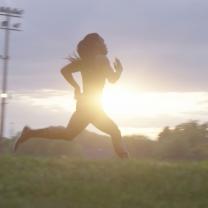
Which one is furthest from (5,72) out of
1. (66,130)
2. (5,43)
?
(66,130)

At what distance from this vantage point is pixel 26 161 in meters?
11.0

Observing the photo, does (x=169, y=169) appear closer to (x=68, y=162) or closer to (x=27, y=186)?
(x=68, y=162)

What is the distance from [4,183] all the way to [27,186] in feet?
1.12

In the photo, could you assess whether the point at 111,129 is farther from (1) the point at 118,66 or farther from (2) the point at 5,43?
(2) the point at 5,43

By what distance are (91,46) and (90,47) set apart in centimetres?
2

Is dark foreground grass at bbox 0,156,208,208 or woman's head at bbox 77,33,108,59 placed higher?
woman's head at bbox 77,33,108,59

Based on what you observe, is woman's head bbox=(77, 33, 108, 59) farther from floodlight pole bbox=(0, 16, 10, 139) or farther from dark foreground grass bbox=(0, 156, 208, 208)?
floodlight pole bbox=(0, 16, 10, 139)

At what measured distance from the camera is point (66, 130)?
40.5 feet

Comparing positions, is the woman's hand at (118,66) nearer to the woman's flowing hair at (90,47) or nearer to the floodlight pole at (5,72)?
the woman's flowing hair at (90,47)

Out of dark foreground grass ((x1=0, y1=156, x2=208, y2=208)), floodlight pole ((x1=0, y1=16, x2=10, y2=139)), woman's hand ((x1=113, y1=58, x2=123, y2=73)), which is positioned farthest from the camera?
floodlight pole ((x1=0, y1=16, x2=10, y2=139))

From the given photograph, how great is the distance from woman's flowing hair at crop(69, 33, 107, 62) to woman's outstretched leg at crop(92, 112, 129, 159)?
0.95 meters

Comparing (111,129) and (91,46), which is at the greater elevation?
(91,46)

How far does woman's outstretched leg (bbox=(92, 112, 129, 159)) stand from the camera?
Result: 1219 centimetres

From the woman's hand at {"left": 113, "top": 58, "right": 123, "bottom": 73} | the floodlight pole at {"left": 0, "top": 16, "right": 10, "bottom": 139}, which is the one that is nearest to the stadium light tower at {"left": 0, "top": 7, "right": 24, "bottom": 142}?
the floodlight pole at {"left": 0, "top": 16, "right": 10, "bottom": 139}
